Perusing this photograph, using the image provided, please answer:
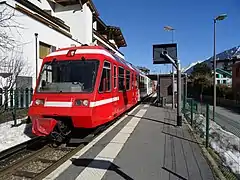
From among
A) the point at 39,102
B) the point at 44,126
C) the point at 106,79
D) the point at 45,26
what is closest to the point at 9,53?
the point at 45,26

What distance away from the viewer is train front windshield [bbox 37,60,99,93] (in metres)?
7.99

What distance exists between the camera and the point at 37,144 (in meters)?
8.83

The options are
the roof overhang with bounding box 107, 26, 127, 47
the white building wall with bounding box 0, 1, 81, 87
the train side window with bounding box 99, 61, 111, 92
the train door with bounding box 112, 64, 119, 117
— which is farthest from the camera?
the roof overhang with bounding box 107, 26, 127, 47

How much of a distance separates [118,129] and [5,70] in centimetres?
864

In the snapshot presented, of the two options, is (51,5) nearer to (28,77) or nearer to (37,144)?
(28,77)

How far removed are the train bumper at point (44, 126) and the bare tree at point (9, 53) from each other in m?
7.47

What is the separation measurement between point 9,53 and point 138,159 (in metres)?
12.8

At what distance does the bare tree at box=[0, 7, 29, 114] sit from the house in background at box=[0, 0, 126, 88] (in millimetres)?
250

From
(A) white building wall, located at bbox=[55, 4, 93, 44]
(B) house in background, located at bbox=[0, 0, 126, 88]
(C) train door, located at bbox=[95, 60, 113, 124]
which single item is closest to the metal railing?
(B) house in background, located at bbox=[0, 0, 126, 88]

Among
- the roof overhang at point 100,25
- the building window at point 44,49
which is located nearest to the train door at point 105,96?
the building window at point 44,49

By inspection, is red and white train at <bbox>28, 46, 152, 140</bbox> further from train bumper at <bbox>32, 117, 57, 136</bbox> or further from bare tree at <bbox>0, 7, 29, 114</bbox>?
bare tree at <bbox>0, 7, 29, 114</bbox>

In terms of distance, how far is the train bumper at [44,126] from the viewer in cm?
757

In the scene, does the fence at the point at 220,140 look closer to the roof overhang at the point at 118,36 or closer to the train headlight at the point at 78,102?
the train headlight at the point at 78,102

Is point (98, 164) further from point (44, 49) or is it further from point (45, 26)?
point (45, 26)
